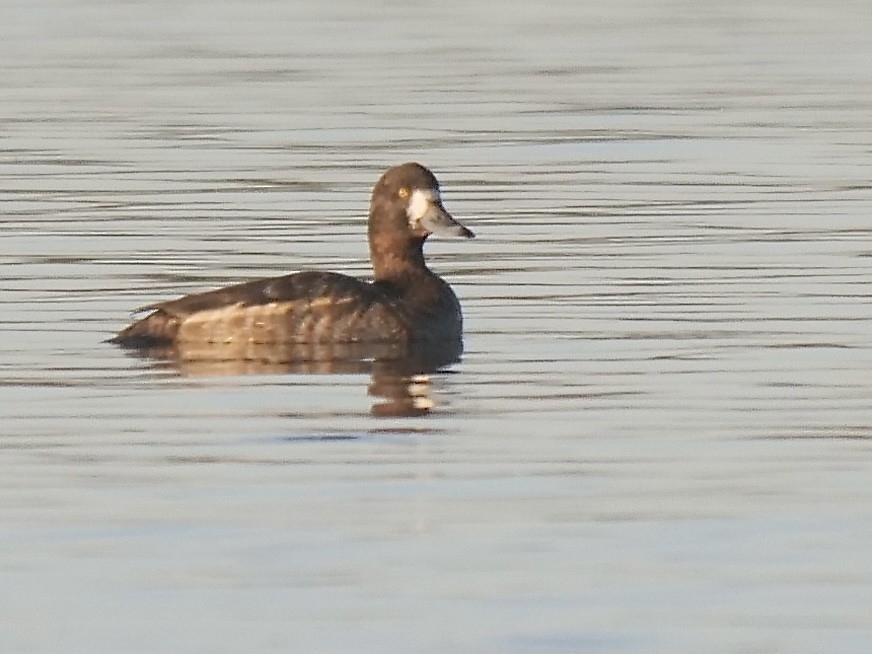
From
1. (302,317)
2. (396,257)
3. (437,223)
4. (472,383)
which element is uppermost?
(437,223)

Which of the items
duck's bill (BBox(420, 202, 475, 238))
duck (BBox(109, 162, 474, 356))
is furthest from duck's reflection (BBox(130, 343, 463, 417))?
duck's bill (BBox(420, 202, 475, 238))

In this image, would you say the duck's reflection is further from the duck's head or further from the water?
the duck's head

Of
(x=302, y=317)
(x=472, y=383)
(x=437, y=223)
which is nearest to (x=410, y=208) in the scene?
(x=437, y=223)

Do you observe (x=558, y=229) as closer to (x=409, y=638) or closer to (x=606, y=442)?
(x=606, y=442)

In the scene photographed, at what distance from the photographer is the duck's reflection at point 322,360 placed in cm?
1214

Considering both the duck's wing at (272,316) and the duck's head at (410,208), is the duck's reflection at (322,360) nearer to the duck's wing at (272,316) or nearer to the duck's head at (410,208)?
the duck's wing at (272,316)

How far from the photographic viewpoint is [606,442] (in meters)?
10.1

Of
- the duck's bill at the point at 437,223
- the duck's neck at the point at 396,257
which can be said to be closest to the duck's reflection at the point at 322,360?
the duck's neck at the point at 396,257

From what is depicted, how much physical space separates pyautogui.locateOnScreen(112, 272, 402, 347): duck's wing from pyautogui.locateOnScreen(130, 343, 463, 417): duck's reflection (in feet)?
0.14

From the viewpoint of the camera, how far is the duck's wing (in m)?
12.9

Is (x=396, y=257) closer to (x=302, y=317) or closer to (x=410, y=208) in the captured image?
(x=410, y=208)

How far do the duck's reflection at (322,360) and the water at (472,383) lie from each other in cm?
9

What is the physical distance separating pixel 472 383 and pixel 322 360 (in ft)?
3.66

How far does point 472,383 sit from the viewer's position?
464 inches
